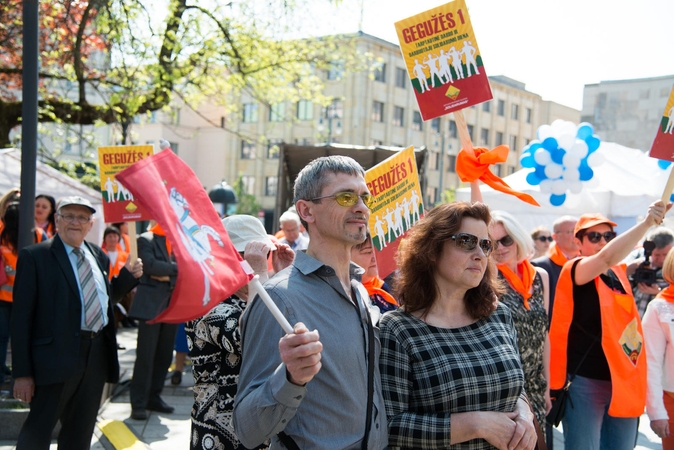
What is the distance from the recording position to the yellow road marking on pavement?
585 cm

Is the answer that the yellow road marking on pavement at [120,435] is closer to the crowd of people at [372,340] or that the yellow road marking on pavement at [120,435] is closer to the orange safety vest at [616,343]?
the crowd of people at [372,340]

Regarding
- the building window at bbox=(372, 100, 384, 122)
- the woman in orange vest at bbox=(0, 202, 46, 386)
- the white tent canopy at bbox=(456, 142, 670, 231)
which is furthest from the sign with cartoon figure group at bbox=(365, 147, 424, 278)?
the building window at bbox=(372, 100, 384, 122)

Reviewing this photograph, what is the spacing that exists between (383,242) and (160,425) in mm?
3474

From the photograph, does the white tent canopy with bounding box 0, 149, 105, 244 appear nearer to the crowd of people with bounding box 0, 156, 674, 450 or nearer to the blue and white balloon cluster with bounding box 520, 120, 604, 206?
the crowd of people with bounding box 0, 156, 674, 450

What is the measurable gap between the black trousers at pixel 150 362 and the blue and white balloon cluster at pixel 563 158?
4.25 meters

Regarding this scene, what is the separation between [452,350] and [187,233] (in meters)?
1.23

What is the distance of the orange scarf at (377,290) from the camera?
419 centimetres

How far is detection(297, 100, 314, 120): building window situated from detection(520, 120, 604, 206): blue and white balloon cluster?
44929 mm

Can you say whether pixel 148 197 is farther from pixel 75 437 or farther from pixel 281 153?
pixel 281 153

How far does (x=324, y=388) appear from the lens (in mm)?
2410

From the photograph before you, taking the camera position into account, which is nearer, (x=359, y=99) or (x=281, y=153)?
(x=281, y=153)

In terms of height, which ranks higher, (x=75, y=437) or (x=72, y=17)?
(x=72, y=17)

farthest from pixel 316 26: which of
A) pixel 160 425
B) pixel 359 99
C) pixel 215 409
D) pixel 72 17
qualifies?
pixel 359 99

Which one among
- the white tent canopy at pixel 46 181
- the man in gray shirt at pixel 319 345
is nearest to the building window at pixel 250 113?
the white tent canopy at pixel 46 181
